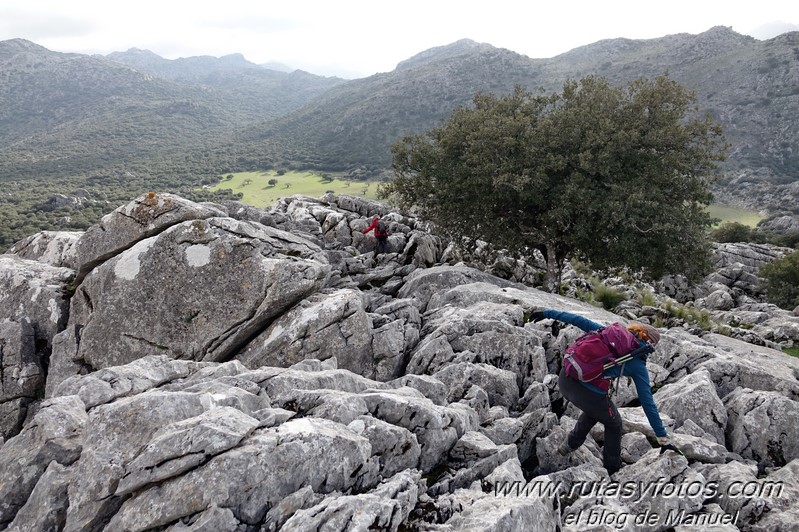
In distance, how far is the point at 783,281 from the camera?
35.6 m

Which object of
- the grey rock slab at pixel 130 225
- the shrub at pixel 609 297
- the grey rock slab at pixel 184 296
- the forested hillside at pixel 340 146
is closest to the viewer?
the grey rock slab at pixel 184 296

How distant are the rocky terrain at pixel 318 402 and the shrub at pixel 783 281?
16768 mm

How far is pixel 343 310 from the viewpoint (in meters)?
14.5

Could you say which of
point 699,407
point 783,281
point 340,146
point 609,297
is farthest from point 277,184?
point 699,407

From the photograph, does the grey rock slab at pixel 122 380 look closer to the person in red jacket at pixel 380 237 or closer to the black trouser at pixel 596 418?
the black trouser at pixel 596 418

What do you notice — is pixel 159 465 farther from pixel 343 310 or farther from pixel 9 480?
pixel 343 310

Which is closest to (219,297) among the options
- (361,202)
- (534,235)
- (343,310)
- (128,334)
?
(128,334)

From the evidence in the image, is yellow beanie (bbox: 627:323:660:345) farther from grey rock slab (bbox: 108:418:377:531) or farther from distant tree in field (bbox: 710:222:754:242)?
distant tree in field (bbox: 710:222:754:242)

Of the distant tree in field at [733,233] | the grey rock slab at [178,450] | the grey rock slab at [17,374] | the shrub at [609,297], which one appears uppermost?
the grey rock slab at [178,450]

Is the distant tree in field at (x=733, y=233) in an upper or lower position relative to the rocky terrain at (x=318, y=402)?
lower

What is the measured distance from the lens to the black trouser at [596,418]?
364 inches

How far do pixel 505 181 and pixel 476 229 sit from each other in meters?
3.75

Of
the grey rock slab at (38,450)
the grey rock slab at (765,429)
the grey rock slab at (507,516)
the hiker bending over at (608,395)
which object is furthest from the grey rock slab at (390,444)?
the grey rock slab at (765,429)

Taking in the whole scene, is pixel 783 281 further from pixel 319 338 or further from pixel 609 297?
pixel 319 338
